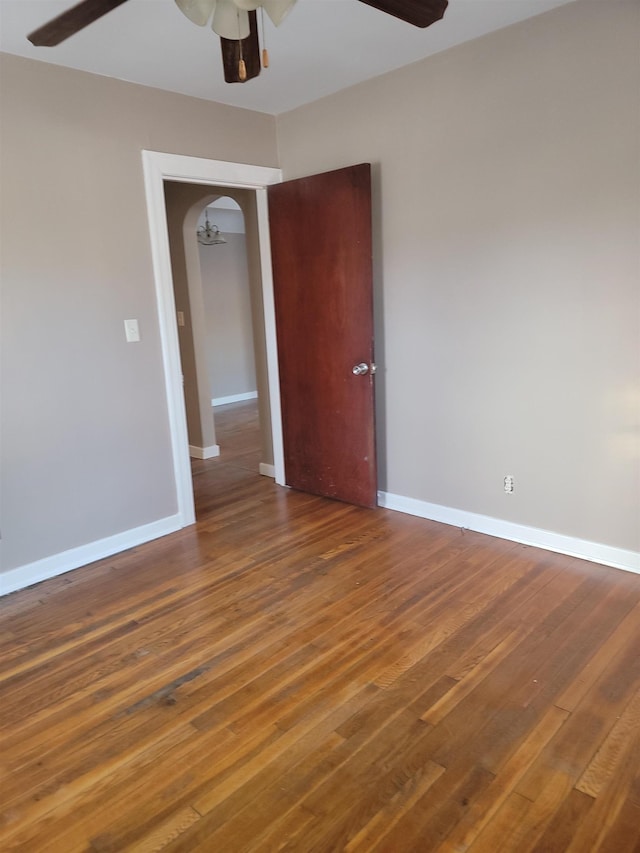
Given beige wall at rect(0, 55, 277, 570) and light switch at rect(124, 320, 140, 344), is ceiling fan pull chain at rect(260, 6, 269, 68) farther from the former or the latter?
Answer: light switch at rect(124, 320, 140, 344)

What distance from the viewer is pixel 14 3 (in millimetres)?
2117

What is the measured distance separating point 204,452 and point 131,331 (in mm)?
1985

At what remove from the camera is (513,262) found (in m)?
2.78

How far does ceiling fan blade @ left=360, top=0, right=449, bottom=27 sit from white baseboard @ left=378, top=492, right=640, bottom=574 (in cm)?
229

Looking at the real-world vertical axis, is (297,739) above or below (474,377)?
below

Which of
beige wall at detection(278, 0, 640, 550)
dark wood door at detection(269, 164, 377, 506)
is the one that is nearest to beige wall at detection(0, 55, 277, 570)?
dark wood door at detection(269, 164, 377, 506)

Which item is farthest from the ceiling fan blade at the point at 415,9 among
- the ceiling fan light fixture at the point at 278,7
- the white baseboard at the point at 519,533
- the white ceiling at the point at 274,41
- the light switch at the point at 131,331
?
the white baseboard at the point at 519,533

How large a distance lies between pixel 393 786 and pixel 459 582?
117 centimetres

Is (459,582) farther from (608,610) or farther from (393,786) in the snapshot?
(393,786)

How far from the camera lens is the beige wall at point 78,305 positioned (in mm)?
2662

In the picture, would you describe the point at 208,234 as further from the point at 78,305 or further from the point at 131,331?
the point at 78,305

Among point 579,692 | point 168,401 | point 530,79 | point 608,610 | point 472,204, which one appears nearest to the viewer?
point 579,692

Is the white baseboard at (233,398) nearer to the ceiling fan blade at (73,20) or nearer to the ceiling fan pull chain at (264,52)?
the ceiling fan pull chain at (264,52)

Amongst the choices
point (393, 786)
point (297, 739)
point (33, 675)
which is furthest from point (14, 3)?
point (393, 786)
